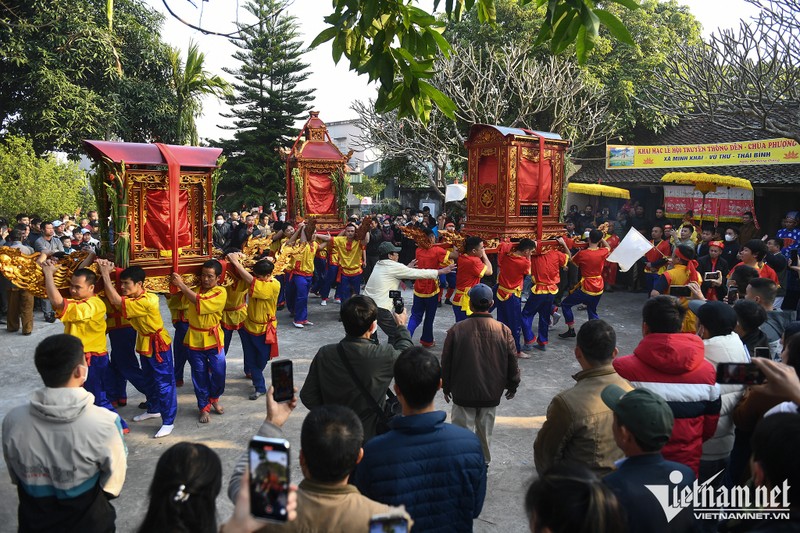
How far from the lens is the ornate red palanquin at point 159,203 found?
5.32 metres

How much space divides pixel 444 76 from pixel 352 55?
1483 centimetres

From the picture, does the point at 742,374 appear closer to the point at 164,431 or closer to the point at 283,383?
the point at 283,383

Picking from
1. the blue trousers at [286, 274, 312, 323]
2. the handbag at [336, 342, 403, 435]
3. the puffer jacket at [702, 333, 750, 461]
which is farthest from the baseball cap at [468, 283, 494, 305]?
the blue trousers at [286, 274, 312, 323]

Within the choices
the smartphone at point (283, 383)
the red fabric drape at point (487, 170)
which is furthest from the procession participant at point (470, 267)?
the smartphone at point (283, 383)

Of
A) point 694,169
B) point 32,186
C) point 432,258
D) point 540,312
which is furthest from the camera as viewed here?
point 694,169

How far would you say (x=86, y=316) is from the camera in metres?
4.92

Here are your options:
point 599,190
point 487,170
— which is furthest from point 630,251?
point 599,190

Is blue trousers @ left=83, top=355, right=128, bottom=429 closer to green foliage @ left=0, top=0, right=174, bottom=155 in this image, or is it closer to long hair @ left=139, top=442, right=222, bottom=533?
long hair @ left=139, top=442, right=222, bottom=533

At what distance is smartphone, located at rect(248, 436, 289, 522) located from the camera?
1.51 metres

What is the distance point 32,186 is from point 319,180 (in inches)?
257

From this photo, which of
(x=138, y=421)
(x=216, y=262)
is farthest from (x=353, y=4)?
(x=138, y=421)

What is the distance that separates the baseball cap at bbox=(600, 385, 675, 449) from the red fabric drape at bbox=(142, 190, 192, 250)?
185 inches

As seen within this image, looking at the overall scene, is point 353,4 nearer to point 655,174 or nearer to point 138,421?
point 138,421

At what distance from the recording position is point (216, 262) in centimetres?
567
